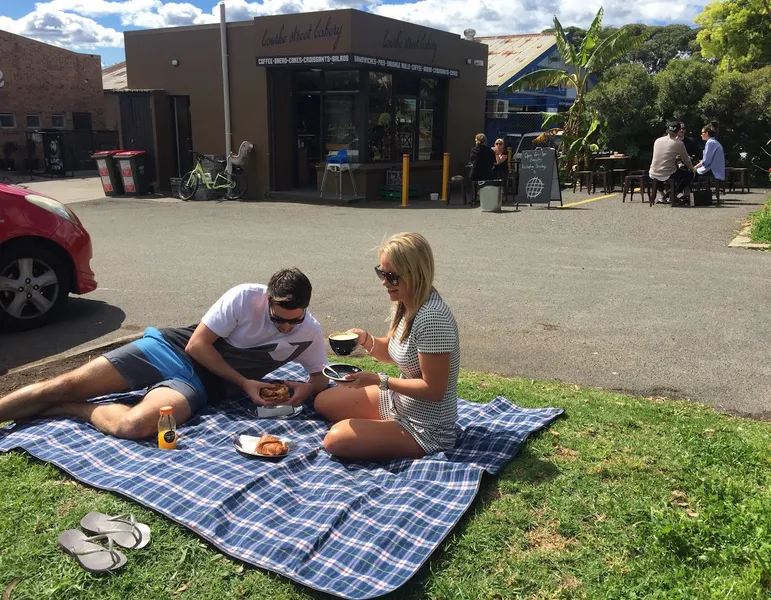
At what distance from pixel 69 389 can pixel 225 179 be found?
1470 cm

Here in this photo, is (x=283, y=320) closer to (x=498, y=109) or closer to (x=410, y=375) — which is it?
(x=410, y=375)

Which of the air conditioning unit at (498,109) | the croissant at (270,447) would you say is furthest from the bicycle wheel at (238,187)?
the croissant at (270,447)

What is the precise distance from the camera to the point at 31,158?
28.6 m

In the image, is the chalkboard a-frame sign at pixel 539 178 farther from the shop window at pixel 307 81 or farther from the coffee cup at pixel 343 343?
the coffee cup at pixel 343 343

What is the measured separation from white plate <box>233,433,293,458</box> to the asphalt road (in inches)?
88.0

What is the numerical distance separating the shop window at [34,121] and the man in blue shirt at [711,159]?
27.6 m

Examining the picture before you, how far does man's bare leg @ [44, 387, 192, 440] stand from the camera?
A: 13.1 feet

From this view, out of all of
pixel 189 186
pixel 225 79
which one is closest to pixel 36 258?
pixel 189 186

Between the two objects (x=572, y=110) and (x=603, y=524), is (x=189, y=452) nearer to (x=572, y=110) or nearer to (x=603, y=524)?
(x=603, y=524)

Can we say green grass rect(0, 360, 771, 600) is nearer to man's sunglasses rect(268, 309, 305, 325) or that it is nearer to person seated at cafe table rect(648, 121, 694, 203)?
man's sunglasses rect(268, 309, 305, 325)

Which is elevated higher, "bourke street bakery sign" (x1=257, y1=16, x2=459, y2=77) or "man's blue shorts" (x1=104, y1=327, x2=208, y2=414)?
"bourke street bakery sign" (x1=257, y1=16, x2=459, y2=77)

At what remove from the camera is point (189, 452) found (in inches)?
152

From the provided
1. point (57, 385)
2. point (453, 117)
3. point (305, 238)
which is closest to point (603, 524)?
point (57, 385)

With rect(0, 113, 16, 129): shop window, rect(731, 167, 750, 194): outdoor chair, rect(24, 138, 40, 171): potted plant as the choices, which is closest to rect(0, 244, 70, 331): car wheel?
rect(731, 167, 750, 194): outdoor chair
